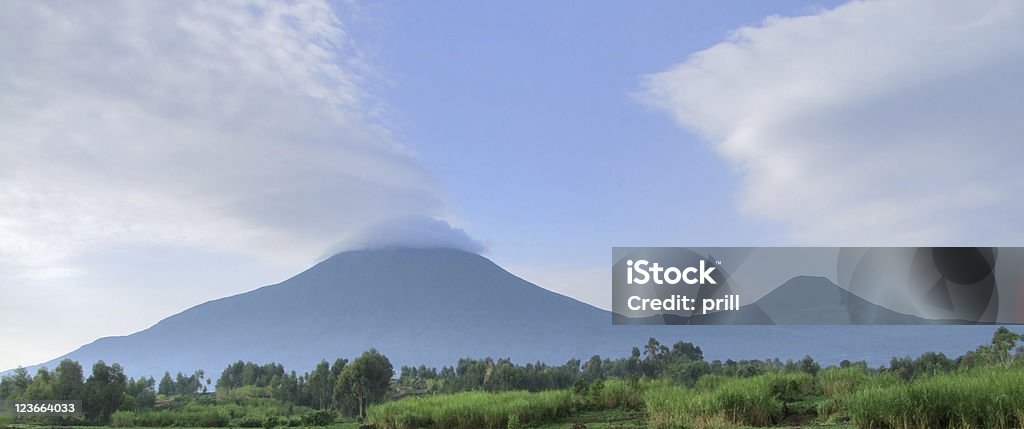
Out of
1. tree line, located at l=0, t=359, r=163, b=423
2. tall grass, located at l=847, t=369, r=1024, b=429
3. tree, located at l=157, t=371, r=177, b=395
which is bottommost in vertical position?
tree, located at l=157, t=371, r=177, b=395

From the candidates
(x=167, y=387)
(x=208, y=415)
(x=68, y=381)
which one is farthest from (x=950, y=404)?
(x=167, y=387)

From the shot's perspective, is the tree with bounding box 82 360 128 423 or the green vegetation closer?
the green vegetation

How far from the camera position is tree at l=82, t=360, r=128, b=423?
31.2m

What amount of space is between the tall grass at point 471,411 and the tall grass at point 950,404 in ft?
25.1

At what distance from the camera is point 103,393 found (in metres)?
31.9

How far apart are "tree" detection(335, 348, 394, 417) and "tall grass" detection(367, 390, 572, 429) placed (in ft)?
64.1

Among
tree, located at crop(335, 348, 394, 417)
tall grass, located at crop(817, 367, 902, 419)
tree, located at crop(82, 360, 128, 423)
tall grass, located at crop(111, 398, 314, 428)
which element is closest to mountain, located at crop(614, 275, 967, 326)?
tall grass, located at crop(817, 367, 902, 419)

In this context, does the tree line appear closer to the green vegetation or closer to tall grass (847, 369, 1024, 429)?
the green vegetation

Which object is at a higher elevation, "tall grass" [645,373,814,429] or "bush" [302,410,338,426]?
"tall grass" [645,373,814,429]

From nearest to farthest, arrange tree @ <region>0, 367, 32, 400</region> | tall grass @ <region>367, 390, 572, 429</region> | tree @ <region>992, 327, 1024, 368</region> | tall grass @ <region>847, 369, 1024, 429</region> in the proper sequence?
1. tall grass @ <region>847, 369, 1024, 429</region>
2. tall grass @ <region>367, 390, 572, 429</region>
3. tree @ <region>992, 327, 1024, 368</region>
4. tree @ <region>0, 367, 32, 400</region>

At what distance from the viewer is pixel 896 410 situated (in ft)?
41.1

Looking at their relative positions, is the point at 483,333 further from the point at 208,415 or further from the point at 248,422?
the point at 248,422

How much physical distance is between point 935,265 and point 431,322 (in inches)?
6232

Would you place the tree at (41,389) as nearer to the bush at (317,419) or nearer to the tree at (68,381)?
the tree at (68,381)
